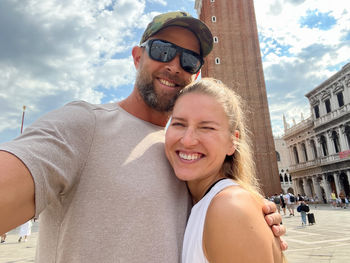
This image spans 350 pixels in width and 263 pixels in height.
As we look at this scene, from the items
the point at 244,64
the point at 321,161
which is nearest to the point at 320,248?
the point at 321,161

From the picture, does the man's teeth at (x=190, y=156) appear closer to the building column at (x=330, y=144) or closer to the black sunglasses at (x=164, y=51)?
the black sunglasses at (x=164, y=51)

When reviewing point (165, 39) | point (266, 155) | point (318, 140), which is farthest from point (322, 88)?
point (165, 39)

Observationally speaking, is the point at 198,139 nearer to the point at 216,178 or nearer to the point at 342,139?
the point at 216,178

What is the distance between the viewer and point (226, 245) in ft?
3.28

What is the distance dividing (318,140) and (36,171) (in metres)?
30.7

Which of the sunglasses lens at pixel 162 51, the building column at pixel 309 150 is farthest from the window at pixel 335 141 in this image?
the sunglasses lens at pixel 162 51

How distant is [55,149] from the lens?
37.1 inches

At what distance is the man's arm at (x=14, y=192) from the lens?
0.77m

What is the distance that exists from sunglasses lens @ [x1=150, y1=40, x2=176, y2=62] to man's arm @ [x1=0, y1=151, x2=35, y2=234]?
1192mm

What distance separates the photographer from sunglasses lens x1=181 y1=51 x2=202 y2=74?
1827 mm

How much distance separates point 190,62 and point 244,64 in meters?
29.0

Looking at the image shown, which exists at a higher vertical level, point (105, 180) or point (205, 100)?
point (205, 100)

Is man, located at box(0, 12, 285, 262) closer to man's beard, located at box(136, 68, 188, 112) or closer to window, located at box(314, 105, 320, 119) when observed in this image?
man's beard, located at box(136, 68, 188, 112)

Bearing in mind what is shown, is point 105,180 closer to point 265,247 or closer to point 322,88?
point 265,247
